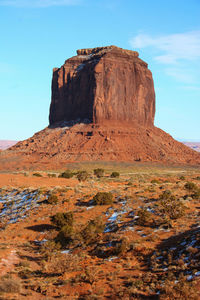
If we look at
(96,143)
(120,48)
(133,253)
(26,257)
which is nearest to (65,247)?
(26,257)

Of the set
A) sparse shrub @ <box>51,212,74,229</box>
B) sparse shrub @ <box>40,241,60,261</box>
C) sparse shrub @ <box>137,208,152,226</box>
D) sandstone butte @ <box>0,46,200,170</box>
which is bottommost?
sparse shrub @ <box>40,241,60,261</box>

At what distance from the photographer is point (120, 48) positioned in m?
109

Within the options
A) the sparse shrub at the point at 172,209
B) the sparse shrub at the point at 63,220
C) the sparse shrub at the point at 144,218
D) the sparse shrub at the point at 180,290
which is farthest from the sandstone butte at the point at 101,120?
the sparse shrub at the point at 180,290

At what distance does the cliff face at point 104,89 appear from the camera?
336ft

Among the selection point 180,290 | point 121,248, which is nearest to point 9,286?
point 121,248

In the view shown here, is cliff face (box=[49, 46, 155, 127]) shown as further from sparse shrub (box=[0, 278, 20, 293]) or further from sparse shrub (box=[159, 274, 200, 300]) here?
sparse shrub (box=[159, 274, 200, 300])

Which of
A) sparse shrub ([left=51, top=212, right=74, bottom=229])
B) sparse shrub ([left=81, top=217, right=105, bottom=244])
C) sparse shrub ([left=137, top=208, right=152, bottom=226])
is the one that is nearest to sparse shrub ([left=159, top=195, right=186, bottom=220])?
sparse shrub ([left=137, top=208, right=152, bottom=226])

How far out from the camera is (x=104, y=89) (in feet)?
338

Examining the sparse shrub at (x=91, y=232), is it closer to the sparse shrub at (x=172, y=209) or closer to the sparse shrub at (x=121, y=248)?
the sparse shrub at (x=121, y=248)

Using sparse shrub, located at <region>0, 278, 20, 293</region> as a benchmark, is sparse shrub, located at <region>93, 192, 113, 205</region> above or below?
above

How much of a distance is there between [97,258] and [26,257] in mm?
3443

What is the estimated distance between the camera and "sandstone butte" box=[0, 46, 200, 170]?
8944cm

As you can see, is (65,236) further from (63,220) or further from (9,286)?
(9,286)

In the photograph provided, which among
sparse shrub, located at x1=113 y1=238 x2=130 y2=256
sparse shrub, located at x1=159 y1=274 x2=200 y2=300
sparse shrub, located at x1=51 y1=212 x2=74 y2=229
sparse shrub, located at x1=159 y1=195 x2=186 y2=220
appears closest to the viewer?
sparse shrub, located at x1=159 y1=274 x2=200 y2=300
